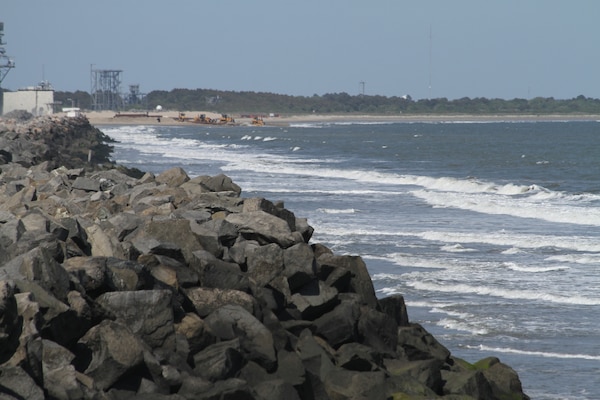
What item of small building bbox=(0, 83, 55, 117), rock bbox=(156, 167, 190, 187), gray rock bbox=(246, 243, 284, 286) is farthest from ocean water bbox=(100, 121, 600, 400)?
small building bbox=(0, 83, 55, 117)

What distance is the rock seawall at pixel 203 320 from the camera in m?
6.97

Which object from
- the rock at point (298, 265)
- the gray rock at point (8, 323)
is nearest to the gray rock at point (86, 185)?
the rock at point (298, 265)

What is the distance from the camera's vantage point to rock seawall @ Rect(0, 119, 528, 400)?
274 inches

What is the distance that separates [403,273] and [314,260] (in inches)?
247

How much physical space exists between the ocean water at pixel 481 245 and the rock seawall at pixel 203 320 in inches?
66.5

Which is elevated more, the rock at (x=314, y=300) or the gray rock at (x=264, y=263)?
the gray rock at (x=264, y=263)

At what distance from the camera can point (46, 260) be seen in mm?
7484

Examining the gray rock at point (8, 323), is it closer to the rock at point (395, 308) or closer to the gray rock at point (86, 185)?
the rock at point (395, 308)

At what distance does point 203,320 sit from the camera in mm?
8016

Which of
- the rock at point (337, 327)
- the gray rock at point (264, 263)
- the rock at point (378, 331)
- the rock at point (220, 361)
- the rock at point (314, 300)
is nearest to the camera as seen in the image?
the rock at point (220, 361)

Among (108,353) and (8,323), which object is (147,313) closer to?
(108,353)

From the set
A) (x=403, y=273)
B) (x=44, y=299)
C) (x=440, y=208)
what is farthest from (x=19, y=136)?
(x=44, y=299)

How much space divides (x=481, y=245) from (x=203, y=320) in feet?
37.8

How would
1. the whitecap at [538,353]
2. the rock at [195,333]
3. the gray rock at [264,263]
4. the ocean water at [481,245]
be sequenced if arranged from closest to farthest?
the rock at [195,333] < the gray rock at [264,263] < the whitecap at [538,353] < the ocean water at [481,245]
